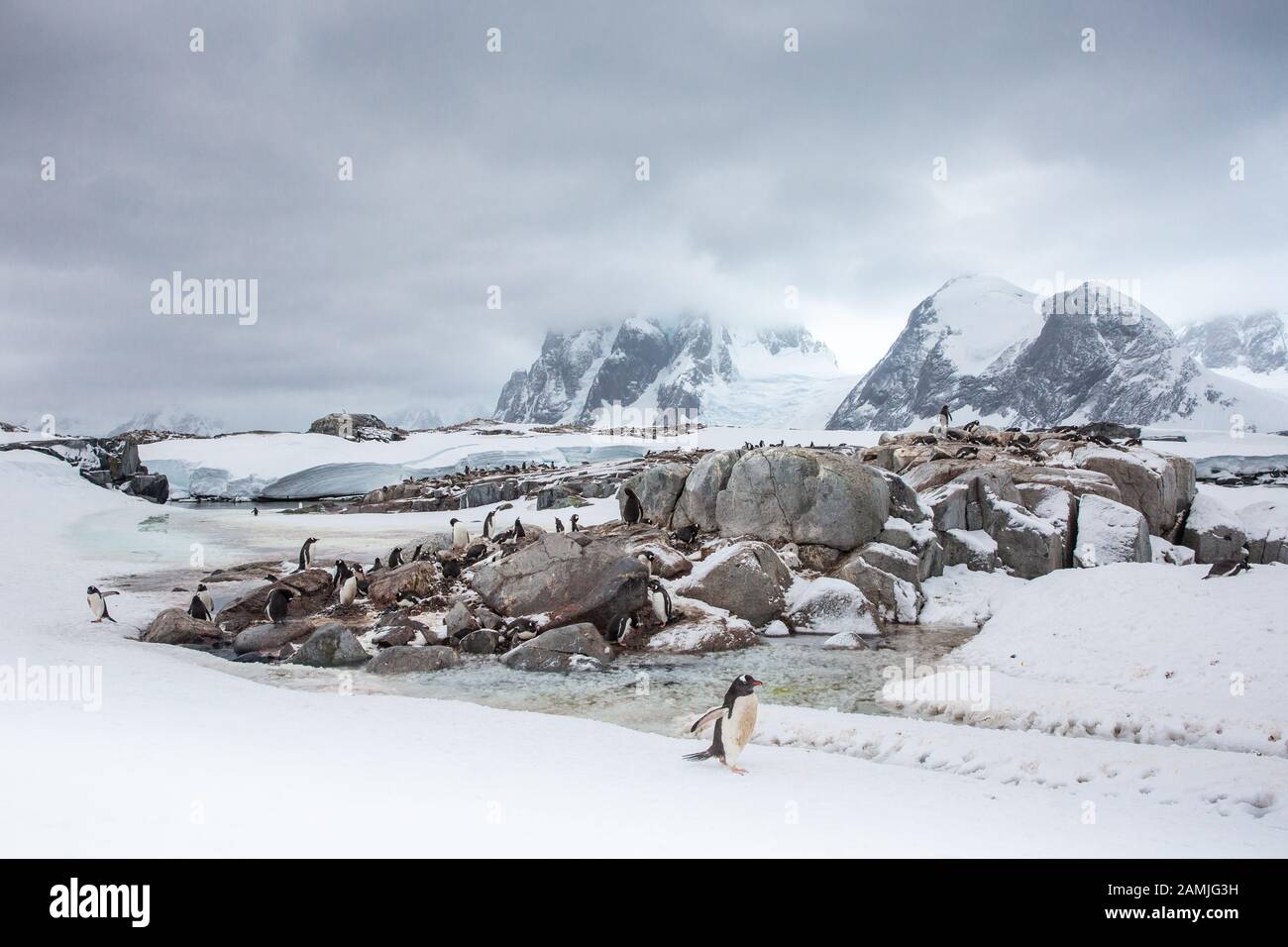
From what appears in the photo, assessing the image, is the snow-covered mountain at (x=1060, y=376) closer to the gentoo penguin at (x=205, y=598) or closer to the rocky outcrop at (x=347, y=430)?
the rocky outcrop at (x=347, y=430)

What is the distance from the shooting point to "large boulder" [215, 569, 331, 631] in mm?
15137

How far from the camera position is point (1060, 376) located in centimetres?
15488

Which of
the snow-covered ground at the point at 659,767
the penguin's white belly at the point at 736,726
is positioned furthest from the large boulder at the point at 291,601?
the penguin's white belly at the point at 736,726

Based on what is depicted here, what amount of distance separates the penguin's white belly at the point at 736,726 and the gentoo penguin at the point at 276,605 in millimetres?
11805

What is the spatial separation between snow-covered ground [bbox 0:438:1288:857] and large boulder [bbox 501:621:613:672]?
9.04 feet

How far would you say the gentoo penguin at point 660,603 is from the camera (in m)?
14.8

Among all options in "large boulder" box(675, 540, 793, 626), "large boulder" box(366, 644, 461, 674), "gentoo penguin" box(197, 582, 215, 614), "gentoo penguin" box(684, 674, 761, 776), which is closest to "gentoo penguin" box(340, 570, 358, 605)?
"gentoo penguin" box(197, 582, 215, 614)

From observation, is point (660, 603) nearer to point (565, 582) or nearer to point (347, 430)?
point (565, 582)

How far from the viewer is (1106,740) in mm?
8484

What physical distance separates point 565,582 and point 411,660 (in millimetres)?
4061

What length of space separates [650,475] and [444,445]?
49487mm

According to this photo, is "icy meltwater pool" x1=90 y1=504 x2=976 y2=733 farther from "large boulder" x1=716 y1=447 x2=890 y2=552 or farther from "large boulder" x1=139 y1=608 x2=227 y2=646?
"large boulder" x1=716 y1=447 x2=890 y2=552
